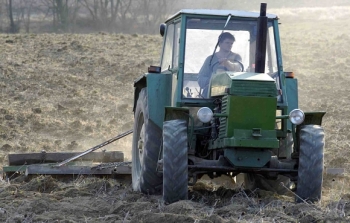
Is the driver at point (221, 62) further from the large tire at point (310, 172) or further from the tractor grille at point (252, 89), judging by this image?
the large tire at point (310, 172)

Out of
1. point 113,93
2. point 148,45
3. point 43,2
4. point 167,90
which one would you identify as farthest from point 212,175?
point 43,2

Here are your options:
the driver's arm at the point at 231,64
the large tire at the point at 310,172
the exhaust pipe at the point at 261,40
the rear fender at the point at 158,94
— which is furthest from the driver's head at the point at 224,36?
the large tire at the point at 310,172

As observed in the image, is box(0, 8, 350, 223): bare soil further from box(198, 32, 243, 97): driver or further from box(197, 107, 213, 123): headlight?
box(198, 32, 243, 97): driver

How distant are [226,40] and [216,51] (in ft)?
0.59

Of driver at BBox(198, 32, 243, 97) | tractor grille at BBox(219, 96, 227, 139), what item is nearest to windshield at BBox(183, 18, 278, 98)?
driver at BBox(198, 32, 243, 97)

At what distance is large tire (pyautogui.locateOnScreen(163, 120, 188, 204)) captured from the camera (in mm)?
6832

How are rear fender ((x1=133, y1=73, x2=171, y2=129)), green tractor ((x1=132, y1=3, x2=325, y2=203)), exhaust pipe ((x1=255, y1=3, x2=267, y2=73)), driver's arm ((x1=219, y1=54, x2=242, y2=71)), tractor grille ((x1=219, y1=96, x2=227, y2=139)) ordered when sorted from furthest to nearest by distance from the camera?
rear fender ((x1=133, y1=73, x2=171, y2=129))
driver's arm ((x1=219, y1=54, x2=242, y2=71))
exhaust pipe ((x1=255, y1=3, x2=267, y2=73))
tractor grille ((x1=219, y1=96, x2=227, y2=139))
green tractor ((x1=132, y1=3, x2=325, y2=203))

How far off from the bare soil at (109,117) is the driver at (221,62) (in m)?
1.22

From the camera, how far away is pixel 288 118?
24.0 feet

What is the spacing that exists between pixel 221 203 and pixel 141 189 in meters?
1.17

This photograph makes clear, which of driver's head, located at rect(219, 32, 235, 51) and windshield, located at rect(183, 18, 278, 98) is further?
driver's head, located at rect(219, 32, 235, 51)

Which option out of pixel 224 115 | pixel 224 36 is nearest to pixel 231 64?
pixel 224 36

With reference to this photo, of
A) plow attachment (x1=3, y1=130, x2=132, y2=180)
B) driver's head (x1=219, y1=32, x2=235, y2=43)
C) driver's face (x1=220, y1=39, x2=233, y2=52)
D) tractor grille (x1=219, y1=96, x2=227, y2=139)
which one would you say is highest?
driver's head (x1=219, y1=32, x2=235, y2=43)

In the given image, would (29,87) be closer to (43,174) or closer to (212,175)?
(43,174)
